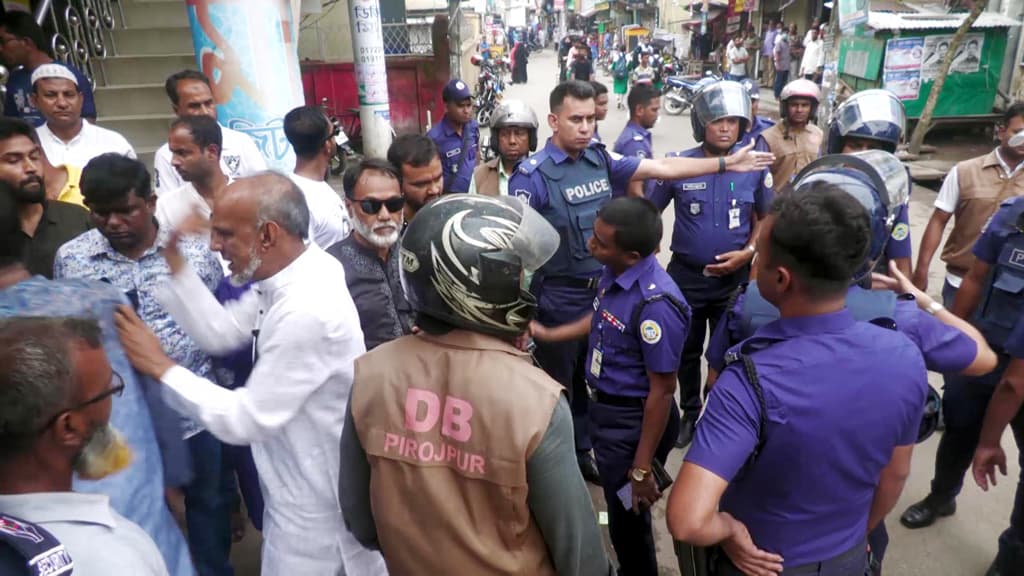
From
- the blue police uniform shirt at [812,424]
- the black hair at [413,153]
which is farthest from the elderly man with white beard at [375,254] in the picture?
the blue police uniform shirt at [812,424]

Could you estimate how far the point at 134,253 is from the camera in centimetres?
231

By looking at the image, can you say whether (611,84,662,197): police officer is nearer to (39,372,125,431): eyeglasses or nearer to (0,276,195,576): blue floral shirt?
(0,276,195,576): blue floral shirt

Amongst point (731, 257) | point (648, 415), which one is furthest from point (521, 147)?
point (648, 415)

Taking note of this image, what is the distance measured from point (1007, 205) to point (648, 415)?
164 centimetres

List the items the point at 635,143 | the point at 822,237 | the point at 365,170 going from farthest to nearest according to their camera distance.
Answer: the point at 635,143, the point at 365,170, the point at 822,237

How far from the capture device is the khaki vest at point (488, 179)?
4262mm

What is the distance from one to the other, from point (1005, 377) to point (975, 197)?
1648 millimetres

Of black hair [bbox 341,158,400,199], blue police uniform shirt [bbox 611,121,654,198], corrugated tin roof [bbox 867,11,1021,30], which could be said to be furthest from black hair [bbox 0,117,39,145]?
corrugated tin roof [bbox 867,11,1021,30]

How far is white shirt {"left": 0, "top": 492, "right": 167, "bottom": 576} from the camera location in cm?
107

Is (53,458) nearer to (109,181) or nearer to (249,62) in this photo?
(109,181)

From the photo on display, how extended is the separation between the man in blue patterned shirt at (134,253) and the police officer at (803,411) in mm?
1866

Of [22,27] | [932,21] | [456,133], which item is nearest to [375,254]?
[456,133]

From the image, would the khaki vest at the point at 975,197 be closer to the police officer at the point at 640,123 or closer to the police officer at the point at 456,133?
the police officer at the point at 640,123

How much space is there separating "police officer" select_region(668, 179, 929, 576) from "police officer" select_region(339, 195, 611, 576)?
0.35 m
